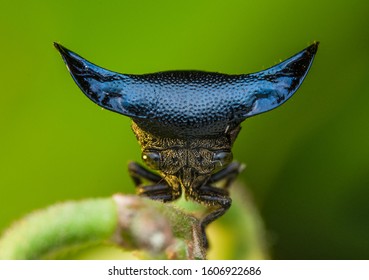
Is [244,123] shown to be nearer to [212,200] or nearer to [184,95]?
[212,200]

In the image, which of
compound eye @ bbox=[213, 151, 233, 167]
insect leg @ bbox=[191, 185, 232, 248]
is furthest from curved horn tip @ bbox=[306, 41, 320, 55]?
insect leg @ bbox=[191, 185, 232, 248]

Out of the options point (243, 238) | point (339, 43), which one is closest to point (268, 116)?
point (339, 43)

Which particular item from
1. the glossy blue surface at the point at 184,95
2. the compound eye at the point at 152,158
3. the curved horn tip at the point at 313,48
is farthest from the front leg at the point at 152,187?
the curved horn tip at the point at 313,48

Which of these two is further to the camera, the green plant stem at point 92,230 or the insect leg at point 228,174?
the insect leg at point 228,174

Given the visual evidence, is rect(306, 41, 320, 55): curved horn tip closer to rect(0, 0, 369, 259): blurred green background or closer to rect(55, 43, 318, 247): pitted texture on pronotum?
rect(55, 43, 318, 247): pitted texture on pronotum

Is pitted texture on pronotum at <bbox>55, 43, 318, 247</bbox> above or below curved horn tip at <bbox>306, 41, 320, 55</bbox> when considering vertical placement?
below

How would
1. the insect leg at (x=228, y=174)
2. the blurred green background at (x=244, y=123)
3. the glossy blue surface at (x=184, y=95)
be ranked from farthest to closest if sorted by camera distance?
the blurred green background at (x=244, y=123) → the insect leg at (x=228, y=174) → the glossy blue surface at (x=184, y=95)

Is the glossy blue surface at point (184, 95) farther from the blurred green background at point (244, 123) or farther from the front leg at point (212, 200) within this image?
the blurred green background at point (244, 123)
